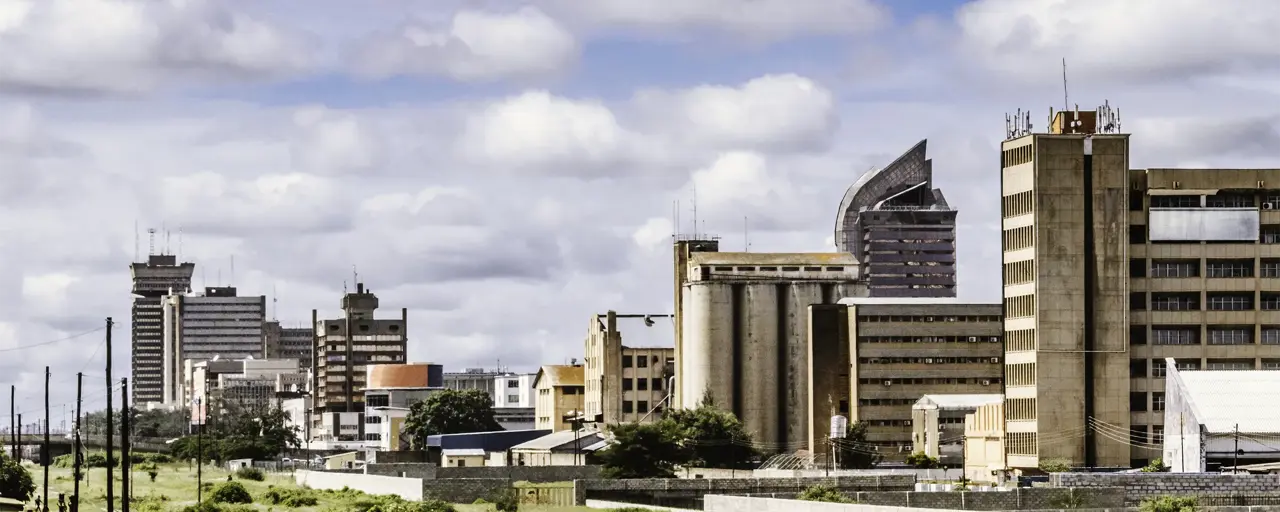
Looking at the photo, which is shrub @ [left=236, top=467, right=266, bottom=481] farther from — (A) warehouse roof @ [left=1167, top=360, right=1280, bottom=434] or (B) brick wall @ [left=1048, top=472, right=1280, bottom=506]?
(B) brick wall @ [left=1048, top=472, right=1280, bottom=506]

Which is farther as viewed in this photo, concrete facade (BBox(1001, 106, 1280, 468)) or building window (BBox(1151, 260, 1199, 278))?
Answer: building window (BBox(1151, 260, 1199, 278))

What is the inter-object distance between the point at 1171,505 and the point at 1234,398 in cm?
6507

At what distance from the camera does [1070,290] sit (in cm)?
15725

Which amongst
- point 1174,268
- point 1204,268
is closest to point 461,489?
point 1174,268

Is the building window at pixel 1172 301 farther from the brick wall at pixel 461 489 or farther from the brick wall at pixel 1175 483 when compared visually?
the brick wall at pixel 461 489

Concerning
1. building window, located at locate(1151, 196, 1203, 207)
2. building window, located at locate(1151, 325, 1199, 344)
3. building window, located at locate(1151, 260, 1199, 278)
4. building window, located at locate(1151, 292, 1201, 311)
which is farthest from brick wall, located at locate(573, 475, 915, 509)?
building window, located at locate(1151, 196, 1203, 207)

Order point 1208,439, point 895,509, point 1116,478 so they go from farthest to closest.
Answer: point 1208,439, point 1116,478, point 895,509

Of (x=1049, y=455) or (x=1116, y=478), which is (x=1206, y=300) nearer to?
(x=1049, y=455)

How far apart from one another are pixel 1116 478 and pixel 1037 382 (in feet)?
170

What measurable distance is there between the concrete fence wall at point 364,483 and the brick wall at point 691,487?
1059 centimetres

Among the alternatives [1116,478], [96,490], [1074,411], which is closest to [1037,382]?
[1074,411]

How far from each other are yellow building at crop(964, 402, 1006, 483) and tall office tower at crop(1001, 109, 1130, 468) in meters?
3.70

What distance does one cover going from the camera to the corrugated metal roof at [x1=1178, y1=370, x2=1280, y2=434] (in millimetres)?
142250

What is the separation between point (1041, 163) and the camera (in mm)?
155250
